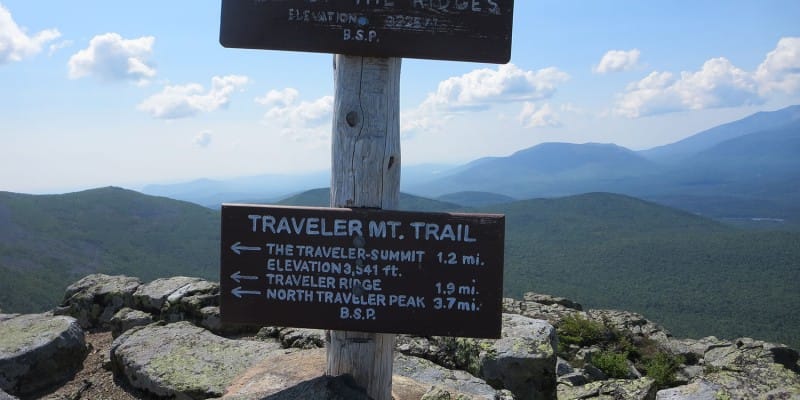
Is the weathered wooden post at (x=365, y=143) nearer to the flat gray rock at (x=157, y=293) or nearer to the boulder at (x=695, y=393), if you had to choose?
the boulder at (x=695, y=393)

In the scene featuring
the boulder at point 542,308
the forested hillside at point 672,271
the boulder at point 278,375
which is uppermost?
the boulder at point 278,375

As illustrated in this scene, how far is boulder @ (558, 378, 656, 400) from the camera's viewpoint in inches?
315

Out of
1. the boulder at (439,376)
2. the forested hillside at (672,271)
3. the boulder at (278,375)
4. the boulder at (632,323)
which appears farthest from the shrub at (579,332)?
the forested hillside at (672,271)

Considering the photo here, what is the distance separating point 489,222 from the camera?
16.4 ft

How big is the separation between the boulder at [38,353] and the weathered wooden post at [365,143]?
5169 millimetres

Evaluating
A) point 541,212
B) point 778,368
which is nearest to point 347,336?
point 778,368

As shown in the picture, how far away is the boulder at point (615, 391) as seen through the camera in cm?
801

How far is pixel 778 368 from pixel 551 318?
23.6 feet

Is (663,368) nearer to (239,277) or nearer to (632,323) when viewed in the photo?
(632,323)

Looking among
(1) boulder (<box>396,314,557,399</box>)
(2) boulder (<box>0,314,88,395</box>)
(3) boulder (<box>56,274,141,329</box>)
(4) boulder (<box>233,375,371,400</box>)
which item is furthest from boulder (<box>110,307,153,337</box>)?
(4) boulder (<box>233,375,371,400</box>)

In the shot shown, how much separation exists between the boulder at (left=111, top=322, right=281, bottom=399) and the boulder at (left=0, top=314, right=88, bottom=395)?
0.73 meters

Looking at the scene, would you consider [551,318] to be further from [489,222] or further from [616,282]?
[616,282]

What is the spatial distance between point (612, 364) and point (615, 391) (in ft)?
12.4

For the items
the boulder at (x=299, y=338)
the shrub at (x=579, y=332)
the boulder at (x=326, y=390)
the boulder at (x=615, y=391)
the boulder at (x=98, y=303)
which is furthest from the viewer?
the shrub at (x=579, y=332)
